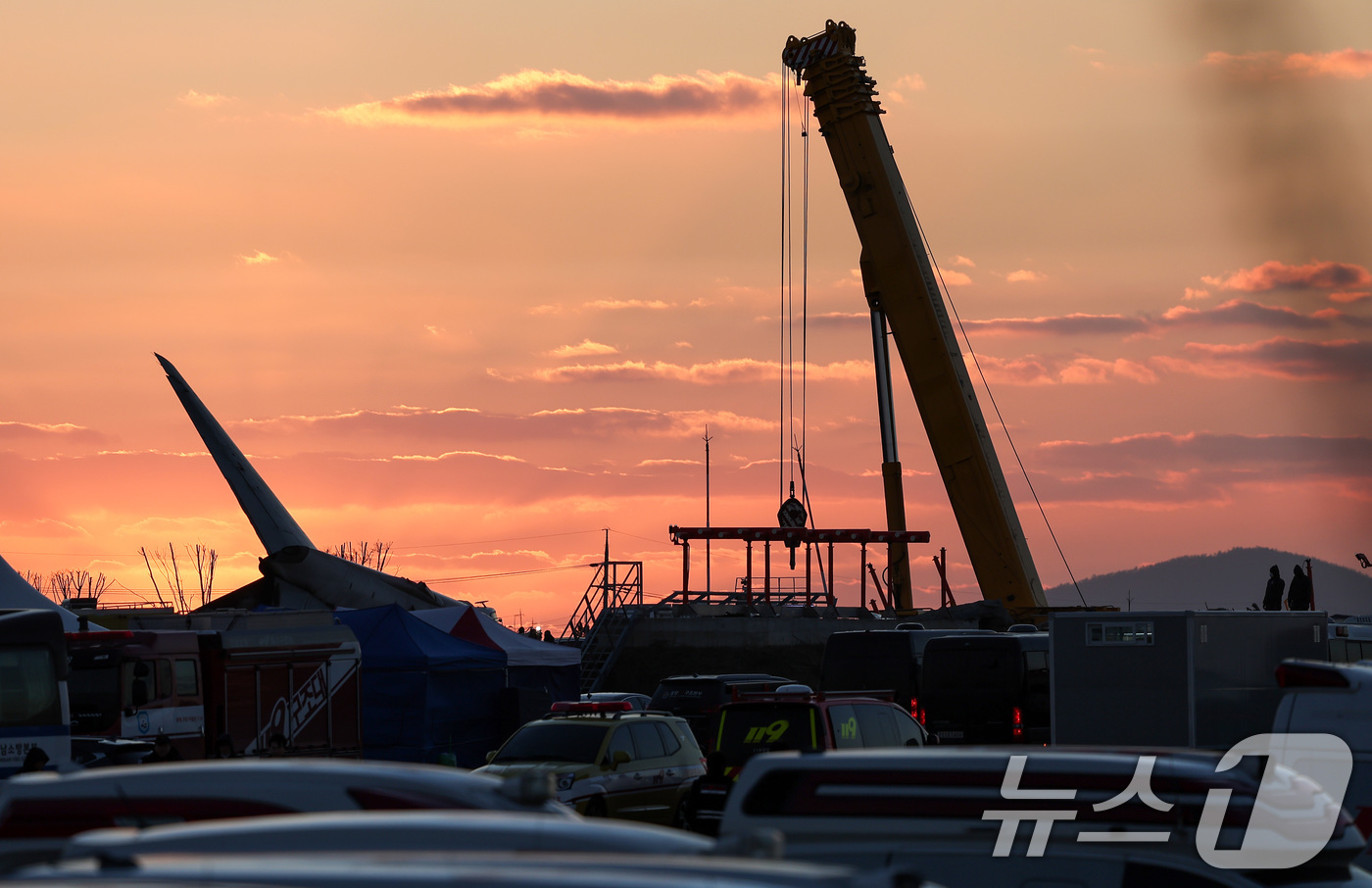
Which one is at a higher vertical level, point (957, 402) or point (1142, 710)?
point (957, 402)

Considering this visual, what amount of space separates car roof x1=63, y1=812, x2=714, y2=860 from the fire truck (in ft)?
63.8

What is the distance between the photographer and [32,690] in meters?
19.7

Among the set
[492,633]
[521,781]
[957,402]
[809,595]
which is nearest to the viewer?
[521,781]

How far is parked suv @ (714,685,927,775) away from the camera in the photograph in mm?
18328

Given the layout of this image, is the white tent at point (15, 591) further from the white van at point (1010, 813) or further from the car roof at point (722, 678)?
the white van at point (1010, 813)

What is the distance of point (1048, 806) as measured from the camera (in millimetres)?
6699

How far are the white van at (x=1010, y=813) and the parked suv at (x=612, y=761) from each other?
11.1 m

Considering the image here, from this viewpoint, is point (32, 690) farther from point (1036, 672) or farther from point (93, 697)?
point (1036, 672)

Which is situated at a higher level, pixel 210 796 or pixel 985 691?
pixel 210 796

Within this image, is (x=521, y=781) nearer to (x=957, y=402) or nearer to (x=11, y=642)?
(x=11, y=642)

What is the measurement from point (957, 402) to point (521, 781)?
47.5 metres

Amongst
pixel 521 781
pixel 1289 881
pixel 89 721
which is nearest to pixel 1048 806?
pixel 1289 881

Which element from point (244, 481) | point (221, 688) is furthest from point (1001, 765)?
point (244, 481)

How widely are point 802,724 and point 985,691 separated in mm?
9845
